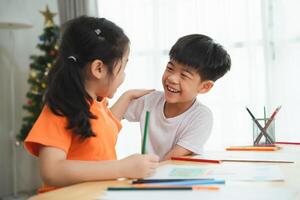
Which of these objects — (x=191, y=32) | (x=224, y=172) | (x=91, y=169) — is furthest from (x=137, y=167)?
(x=191, y=32)

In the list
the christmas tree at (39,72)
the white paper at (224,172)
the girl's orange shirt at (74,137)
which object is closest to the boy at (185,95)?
the girl's orange shirt at (74,137)

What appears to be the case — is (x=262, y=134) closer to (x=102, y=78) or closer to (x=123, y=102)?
(x=123, y=102)

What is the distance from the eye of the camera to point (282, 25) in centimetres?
289

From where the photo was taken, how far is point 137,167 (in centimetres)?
93

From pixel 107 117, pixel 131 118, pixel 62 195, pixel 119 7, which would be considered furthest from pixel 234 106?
pixel 62 195

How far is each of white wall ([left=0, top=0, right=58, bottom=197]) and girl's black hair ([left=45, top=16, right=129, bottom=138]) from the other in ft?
9.34

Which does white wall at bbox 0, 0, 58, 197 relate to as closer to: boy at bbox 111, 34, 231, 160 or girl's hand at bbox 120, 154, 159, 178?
boy at bbox 111, 34, 231, 160

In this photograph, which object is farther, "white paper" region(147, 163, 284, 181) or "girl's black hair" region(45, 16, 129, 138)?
"girl's black hair" region(45, 16, 129, 138)

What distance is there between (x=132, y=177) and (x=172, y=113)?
668 mm

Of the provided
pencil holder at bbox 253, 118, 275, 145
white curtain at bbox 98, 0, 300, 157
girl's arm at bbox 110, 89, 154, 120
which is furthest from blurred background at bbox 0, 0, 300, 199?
girl's arm at bbox 110, 89, 154, 120

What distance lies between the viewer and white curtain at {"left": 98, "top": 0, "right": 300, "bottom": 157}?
115 inches

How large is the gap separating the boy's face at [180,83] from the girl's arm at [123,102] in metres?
0.14

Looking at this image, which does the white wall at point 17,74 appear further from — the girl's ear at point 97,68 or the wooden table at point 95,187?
the wooden table at point 95,187

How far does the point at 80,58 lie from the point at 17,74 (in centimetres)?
296
